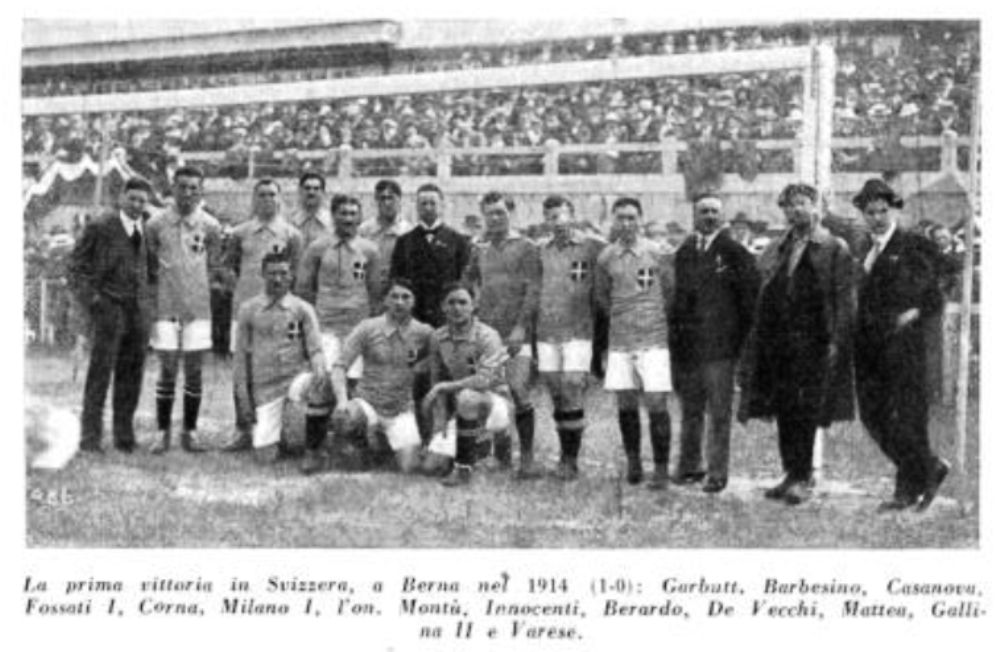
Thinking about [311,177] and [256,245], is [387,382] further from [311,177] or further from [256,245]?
[311,177]

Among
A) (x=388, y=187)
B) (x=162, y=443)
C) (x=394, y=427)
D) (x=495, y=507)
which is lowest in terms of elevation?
(x=495, y=507)

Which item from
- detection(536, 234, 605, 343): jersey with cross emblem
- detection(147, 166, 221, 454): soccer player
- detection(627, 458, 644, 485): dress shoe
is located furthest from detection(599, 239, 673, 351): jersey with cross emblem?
detection(147, 166, 221, 454): soccer player

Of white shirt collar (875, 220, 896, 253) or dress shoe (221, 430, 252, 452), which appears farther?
dress shoe (221, 430, 252, 452)

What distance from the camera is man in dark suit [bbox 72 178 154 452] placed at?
6840 mm

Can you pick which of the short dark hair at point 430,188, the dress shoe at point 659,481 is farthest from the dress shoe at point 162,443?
the dress shoe at point 659,481

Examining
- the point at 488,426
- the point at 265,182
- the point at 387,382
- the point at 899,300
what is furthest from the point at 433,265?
the point at 899,300

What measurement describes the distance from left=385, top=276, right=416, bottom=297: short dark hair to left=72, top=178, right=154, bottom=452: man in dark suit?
1.14m

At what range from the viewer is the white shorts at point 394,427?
6.68 m

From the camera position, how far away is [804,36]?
21.8ft

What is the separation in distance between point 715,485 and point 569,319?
98 centimetres

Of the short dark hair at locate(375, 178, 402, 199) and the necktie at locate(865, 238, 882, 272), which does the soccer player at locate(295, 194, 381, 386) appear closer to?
the short dark hair at locate(375, 178, 402, 199)

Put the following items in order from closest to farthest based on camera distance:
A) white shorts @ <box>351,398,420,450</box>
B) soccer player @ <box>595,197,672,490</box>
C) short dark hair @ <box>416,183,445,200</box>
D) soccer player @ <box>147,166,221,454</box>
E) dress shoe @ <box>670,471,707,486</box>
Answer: soccer player @ <box>595,197,672,490</box> → dress shoe @ <box>670,471,707,486</box> → white shorts @ <box>351,398,420,450</box> → short dark hair @ <box>416,183,445,200</box> → soccer player @ <box>147,166,221,454</box>

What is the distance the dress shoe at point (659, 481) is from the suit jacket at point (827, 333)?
0.42 metres

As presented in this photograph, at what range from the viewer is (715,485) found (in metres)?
6.51
